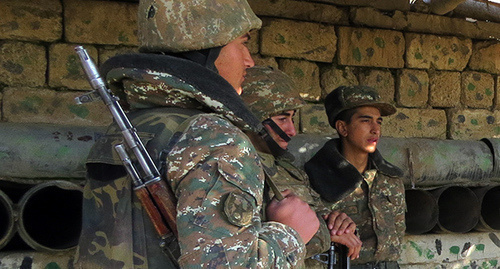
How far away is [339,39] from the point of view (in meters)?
5.36

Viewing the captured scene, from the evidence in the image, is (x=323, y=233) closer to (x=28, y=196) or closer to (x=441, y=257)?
(x=28, y=196)

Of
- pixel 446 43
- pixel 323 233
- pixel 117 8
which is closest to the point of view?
pixel 323 233

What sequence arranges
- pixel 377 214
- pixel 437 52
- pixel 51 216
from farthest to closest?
pixel 437 52
pixel 377 214
pixel 51 216

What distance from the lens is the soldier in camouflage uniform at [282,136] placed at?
3.55m

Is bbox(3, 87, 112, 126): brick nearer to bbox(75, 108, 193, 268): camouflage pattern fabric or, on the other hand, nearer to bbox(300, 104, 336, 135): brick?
bbox(300, 104, 336, 135): brick

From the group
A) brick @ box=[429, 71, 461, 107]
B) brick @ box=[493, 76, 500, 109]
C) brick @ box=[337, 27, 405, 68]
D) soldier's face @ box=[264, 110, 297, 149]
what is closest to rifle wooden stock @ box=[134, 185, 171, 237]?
soldier's face @ box=[264, 110, 297, 149]

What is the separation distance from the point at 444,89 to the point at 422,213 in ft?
4.83

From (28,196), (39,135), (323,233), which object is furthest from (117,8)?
(323,233)

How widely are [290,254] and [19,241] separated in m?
2.37

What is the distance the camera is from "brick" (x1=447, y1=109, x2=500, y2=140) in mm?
5859

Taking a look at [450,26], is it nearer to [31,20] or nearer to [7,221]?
[31,20]

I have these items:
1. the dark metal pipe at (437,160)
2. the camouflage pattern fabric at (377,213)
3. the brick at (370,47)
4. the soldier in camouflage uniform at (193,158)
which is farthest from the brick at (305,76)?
the soldier in camouflage uniform at (193,158)

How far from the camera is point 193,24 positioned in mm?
1875

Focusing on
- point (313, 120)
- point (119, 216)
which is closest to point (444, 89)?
point (313, 120)
